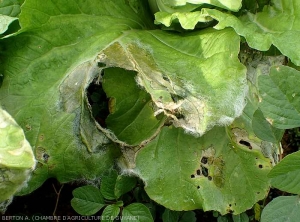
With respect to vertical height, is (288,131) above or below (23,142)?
below

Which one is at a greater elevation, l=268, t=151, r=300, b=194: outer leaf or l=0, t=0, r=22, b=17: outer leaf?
l=0, t=0, r=22, b=17: outer leaf

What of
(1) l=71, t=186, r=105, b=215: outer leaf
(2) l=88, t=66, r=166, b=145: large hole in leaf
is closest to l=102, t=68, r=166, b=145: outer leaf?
(2) l=88, t=66, r=166, b=145: large hole in leaf

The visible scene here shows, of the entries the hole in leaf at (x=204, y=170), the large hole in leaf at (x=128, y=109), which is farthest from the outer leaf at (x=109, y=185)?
the hole in leaf at (x=204, y=170)

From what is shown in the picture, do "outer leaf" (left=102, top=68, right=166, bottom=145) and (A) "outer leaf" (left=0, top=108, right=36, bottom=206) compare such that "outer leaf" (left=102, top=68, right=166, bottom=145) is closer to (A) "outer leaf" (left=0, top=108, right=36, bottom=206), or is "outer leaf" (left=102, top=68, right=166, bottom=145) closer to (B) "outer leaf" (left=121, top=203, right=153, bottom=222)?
(B) "outer leaf" (left=121, top=203, right=153, bottom=222)

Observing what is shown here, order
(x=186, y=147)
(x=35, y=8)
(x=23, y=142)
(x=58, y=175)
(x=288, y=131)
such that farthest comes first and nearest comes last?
1. (x=288, y=131)
2. (x=186, y=147)
3. (x=58, y=175)
4. (x=35, y=8)
5. (x=23, y=142)

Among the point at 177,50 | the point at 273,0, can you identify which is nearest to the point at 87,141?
the point at 177,50

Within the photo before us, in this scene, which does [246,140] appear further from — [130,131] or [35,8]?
[35,8]
